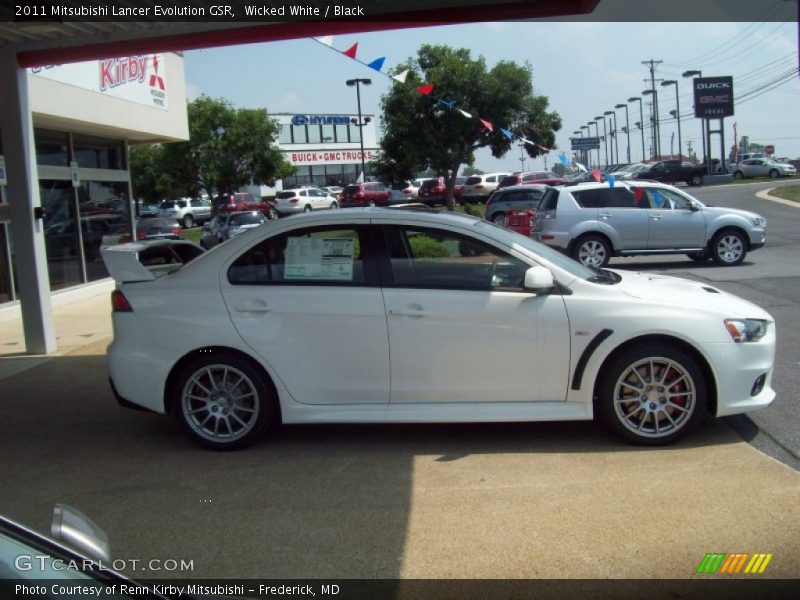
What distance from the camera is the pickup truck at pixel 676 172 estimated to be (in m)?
48.3

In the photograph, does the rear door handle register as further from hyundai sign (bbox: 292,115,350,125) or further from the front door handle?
hyundai sign (bbox: 292,115,350,125)

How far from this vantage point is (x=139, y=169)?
4722 cm

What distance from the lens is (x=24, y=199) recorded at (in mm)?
9430

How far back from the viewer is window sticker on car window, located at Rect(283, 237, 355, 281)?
569cm

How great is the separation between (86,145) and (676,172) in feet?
132

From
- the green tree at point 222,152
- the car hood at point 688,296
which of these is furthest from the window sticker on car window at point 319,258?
the green tree at point 222,152

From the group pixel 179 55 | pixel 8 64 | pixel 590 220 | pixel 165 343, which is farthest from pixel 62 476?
pixel 179 55

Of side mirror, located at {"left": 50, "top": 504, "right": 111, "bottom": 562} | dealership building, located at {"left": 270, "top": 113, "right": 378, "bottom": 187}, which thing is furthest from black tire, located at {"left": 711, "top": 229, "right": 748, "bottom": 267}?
dealership building, located at {"left": 270, "top": 113, "right": 378, "bottom": 187}

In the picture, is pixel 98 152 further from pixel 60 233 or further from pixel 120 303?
pixel 120 303

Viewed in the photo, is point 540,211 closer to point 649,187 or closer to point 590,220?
point 590,220

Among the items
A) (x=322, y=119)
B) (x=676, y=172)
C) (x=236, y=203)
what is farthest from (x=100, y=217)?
(x=322, y=119)

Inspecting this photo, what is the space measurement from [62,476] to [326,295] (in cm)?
213

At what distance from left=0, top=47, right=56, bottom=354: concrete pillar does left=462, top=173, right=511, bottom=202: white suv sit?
35972 millimetres

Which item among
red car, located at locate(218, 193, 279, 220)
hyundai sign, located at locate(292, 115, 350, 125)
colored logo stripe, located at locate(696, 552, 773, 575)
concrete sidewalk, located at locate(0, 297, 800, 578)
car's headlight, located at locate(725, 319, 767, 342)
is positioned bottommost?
colored logo stripe, located at locate(696, 552, 773, 575)
